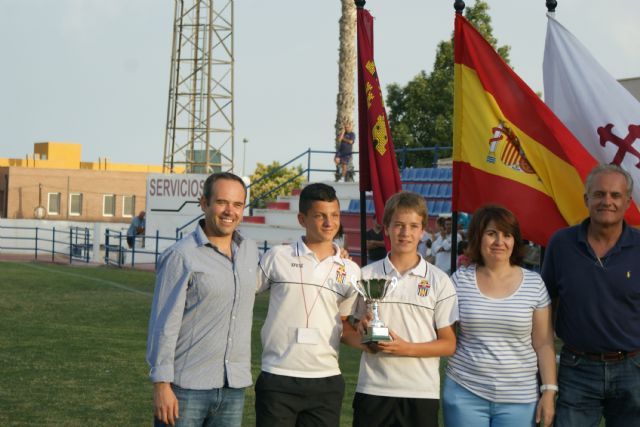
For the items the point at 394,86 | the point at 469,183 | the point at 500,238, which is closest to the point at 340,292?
the point at 500,238

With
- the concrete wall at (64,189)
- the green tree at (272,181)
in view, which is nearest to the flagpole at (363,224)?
the green tree at (272,181)

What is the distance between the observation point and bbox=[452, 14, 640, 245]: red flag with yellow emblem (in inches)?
312

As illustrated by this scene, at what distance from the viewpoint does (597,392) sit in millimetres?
5207

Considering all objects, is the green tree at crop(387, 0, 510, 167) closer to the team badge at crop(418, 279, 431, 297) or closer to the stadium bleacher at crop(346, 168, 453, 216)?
the stadium bleacher at crop(346, 168, 453, 216)

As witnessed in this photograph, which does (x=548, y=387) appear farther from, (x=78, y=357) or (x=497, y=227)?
(x=78, y=357)

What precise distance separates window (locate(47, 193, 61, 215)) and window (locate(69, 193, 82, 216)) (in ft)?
2.92

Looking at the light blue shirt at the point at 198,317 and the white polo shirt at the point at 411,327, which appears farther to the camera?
the white polo shirt at the point at 411,327

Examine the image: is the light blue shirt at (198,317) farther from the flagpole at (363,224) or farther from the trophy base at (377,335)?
the flagpole at (363,224)

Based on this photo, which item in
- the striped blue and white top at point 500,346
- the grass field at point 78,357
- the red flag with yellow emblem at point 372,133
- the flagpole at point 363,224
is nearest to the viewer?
the striped blue and white top at point 500,346

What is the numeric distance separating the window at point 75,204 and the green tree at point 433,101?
131ft

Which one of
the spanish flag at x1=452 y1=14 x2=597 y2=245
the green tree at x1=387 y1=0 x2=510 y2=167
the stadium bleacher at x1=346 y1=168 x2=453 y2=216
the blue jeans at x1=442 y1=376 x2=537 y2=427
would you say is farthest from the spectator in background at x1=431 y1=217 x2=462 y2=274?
the green tree at x1=387 y1=0 x2=510 y2=167

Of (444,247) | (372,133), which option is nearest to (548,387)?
(372,133)

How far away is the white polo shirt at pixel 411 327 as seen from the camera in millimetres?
5121

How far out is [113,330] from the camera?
14547 millimetres
